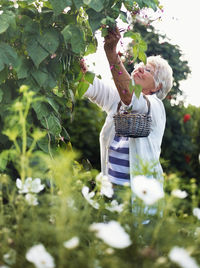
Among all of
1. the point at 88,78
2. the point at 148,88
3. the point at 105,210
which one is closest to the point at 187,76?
the point at 148,88

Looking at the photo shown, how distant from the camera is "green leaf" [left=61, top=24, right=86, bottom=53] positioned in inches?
64.6

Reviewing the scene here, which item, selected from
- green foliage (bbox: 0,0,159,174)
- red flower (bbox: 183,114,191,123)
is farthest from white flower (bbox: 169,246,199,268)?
red flower (bbox: 183,114,191,123)

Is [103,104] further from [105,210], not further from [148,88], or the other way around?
[105,210]

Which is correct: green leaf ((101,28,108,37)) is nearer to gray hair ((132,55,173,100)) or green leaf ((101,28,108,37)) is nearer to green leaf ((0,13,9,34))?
green leaf ((0,13,9,34))

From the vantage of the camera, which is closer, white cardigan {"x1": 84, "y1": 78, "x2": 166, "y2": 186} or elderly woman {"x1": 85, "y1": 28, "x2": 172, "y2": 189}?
elderly woman {"x1": 85, "y1": 28, "x2": 172, "y2": 189}

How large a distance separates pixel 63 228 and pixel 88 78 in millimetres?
1226

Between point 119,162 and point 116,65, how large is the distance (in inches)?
26.2

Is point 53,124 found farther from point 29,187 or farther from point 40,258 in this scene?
point 40,258

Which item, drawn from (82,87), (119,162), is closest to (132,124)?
(82,87)

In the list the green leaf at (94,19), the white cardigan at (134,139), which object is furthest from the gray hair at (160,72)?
the green leaf at (94,19)

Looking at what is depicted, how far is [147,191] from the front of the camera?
88 centimetres

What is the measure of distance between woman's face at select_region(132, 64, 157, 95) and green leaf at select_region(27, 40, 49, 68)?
105cm

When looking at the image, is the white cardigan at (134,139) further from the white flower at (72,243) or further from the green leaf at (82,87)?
the white flower at (72,243)

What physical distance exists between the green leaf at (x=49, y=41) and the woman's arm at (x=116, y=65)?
33 centimetres
